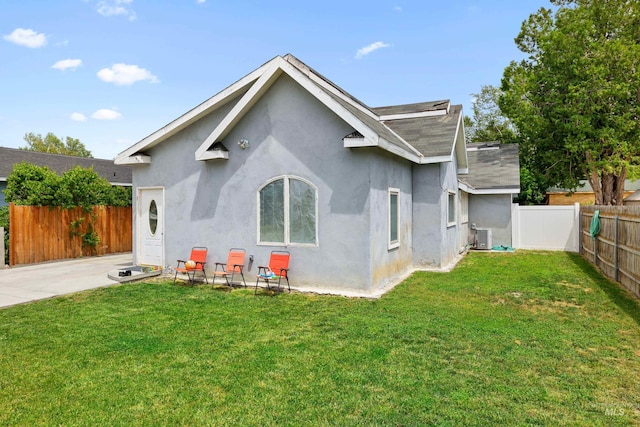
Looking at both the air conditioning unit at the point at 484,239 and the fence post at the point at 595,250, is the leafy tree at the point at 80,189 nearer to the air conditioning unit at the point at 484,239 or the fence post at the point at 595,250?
the air conditioning unit at the point at 484,239

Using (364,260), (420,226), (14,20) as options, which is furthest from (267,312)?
(14,20)

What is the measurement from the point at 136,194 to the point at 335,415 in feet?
32.0

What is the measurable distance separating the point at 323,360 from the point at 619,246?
8.74 metres

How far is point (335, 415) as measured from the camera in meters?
3.61

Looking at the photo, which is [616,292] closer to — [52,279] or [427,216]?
[427,216]

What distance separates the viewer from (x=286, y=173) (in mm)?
9125

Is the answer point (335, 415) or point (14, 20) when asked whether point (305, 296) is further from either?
point (14, 20)

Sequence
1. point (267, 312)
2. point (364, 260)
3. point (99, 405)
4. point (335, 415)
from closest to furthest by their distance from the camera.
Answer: point (335, 415) < point (99, 405) < point (267, 312) < point (364, 260)

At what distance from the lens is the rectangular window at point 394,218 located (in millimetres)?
9773

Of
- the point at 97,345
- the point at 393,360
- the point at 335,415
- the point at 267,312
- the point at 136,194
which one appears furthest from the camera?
the point at 136,194

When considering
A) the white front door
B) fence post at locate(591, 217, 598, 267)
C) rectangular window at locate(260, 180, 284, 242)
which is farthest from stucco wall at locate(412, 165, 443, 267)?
the white front door

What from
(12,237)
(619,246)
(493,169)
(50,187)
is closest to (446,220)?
(619,246)

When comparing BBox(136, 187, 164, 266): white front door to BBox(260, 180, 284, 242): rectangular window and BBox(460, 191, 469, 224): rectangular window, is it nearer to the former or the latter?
BBox(260, 180, 284, 242): rectangular window

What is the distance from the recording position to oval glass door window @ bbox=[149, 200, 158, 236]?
11164 millimetres
